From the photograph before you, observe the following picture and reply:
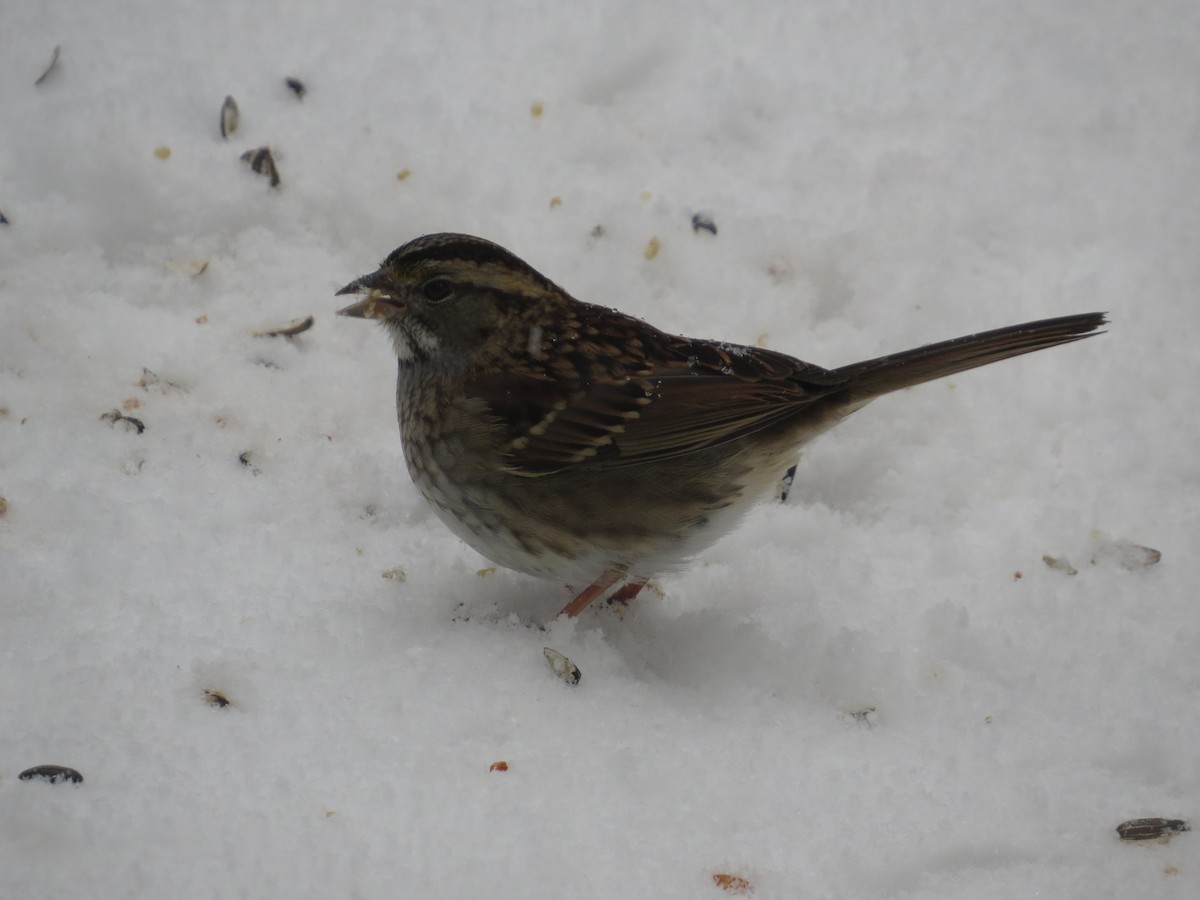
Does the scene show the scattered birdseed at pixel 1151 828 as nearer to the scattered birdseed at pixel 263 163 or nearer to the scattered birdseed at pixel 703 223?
the scattered birdseed at pixel 703 223

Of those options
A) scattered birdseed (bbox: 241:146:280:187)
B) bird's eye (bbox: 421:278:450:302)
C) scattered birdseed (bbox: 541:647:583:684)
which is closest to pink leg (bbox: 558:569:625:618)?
scattered birdseed (bbox: 541:647:583:684)

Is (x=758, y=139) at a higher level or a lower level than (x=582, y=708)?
higher

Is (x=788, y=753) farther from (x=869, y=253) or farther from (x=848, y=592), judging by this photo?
(x=869, y=253)

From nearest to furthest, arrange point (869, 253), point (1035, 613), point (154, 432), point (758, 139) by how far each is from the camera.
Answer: point (1035, 613), point (154, 432), point (869, 253), point (758, 139)

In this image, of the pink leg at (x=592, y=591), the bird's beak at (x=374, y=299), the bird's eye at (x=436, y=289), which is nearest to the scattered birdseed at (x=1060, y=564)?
the pink leg at (x=592, y=591)

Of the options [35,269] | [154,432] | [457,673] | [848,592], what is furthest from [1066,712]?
[35,269]

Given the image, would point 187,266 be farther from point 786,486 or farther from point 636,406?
point 786,486

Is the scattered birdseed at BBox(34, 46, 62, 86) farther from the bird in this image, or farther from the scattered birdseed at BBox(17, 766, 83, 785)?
the scattered birdseed at BBox(17, 766, 83, 785)
